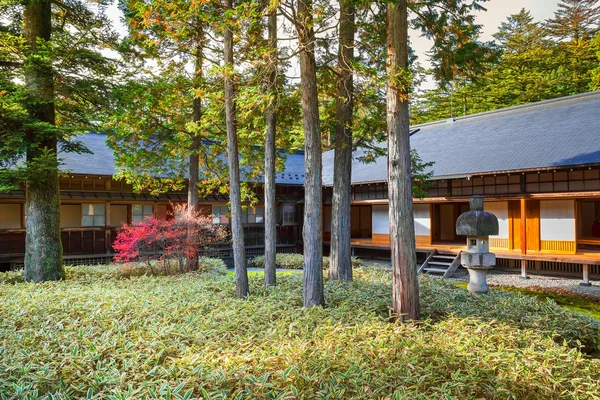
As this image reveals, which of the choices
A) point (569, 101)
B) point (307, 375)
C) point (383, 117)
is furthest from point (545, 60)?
point (307, 375)

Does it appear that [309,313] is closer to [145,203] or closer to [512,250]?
[512,250]

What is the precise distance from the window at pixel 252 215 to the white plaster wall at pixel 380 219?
17.5ft

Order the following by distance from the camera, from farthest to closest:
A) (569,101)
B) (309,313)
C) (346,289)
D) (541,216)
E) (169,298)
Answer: (569,101)
(541,216)
(346,289)
(169,298)
(309,313)

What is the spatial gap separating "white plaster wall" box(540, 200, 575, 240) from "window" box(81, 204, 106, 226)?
16.1 meters

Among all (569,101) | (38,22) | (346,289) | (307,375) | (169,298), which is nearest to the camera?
(307,375)

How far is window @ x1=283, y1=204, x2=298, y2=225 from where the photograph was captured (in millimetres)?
20500

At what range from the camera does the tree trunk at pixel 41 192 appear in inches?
394

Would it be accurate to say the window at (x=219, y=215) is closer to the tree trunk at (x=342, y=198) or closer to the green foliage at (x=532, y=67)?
the tree trunk at (x=342, y=198)

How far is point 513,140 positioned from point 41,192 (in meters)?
15.5

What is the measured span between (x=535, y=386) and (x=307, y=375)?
7.95 feet

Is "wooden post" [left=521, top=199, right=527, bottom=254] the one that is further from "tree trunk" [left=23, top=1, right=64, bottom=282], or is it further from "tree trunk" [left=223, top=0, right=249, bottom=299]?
"tree trunk" [left=23, top=1, right=64, bottom=282]

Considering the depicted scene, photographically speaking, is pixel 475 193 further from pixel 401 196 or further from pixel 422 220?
pixel 401 196

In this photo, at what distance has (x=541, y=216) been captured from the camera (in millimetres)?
14219

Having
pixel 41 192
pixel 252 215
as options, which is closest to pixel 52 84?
pixel 41 192
